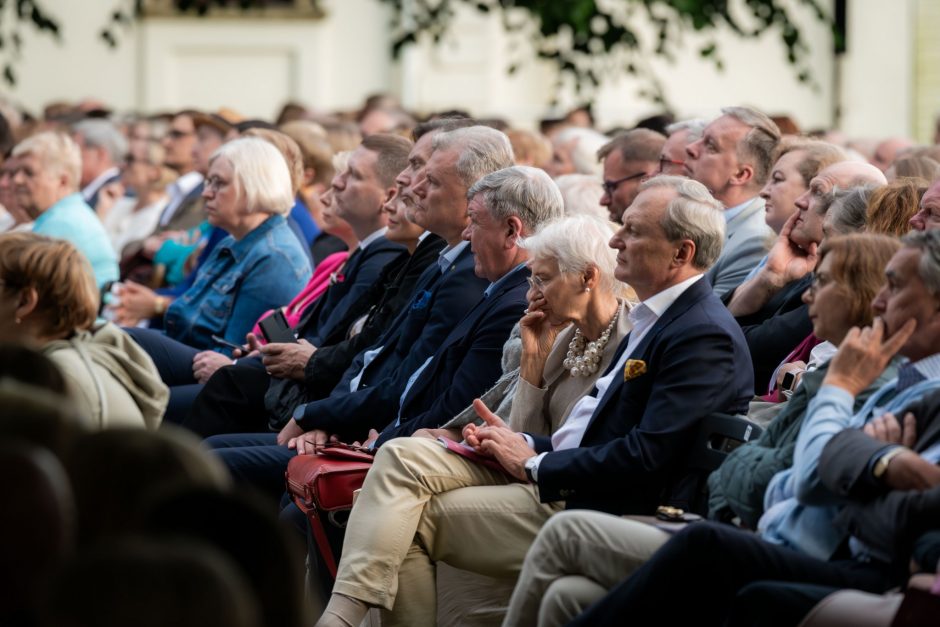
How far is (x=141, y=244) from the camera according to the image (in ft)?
32.5

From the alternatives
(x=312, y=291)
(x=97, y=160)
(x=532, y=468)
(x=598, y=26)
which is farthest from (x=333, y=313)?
(x=598, y=26)

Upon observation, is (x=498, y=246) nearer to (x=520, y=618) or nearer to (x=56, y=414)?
(x=520, y=618)

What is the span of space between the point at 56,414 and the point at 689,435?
8.38 ft

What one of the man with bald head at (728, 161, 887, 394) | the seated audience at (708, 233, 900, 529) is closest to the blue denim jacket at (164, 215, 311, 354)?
the man with bald head at (728, 161, 887, 394)

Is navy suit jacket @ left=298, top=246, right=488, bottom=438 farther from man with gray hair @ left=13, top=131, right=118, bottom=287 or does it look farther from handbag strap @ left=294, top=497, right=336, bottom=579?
man with gray hair @ left=13, top=131, right=118, bottom=287

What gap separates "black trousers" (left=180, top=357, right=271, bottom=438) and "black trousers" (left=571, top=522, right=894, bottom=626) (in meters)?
3.29

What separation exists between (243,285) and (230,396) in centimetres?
90

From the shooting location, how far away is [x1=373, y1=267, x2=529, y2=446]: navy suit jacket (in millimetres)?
5512

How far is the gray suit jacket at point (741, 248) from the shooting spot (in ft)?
21.0

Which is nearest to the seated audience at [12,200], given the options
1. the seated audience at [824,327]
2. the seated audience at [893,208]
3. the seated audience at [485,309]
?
the seated audience at [485,309]

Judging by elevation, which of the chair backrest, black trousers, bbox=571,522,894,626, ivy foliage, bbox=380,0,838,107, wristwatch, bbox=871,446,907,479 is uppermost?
ivy foliage, bbox=380,0,838,107

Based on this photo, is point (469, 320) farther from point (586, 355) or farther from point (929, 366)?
point (929, 366)

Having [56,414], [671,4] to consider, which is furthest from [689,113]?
[56,414]

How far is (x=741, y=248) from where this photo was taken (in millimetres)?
6473
